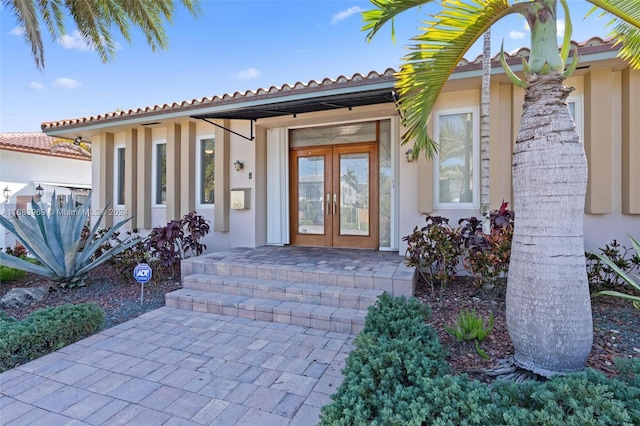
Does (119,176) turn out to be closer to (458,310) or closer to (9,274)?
(9,274)

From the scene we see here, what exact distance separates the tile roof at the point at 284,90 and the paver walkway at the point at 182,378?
3.84 m

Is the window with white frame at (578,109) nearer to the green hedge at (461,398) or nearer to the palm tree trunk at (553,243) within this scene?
the palm tree trunk at (553,243)

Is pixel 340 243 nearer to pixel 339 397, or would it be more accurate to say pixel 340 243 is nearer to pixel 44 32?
pixel 339 397

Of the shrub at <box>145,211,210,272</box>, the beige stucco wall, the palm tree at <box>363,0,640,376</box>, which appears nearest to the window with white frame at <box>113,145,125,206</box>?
the beige stucco wall

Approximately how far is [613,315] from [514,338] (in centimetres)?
230

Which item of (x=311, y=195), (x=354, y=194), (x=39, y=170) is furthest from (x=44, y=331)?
(x=39, y=170)

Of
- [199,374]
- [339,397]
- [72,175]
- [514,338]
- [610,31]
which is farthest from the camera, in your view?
[72,175]

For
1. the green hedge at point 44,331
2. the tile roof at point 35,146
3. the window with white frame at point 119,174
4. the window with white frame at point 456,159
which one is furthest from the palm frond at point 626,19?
the tile roof at point 35,146

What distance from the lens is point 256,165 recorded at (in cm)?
765

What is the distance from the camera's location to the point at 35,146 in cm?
1397

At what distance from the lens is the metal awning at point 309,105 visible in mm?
5504

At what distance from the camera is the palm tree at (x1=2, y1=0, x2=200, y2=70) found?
790 cm

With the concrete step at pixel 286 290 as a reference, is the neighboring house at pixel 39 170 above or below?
above

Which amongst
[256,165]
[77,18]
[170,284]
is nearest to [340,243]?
[256,165]
